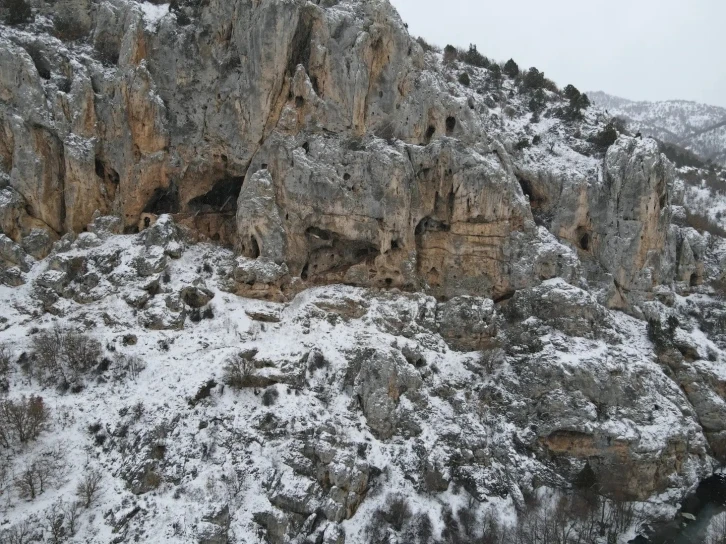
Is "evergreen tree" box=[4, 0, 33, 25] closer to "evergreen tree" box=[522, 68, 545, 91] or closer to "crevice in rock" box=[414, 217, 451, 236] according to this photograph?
"crevice in rock" box=[414, 217, 451, 236]

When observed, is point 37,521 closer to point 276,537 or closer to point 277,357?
point 276,537

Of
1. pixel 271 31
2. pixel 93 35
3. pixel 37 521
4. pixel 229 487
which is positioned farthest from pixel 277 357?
pixel 93 35

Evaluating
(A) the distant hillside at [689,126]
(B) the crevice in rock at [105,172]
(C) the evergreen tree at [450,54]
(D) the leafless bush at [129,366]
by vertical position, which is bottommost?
(D) the leafless bush at [129,366]

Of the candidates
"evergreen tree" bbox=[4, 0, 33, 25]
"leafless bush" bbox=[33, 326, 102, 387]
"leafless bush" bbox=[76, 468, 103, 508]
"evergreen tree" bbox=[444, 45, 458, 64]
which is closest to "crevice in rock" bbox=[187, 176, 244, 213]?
"leafless bush" bbox=[33, 326, 102, 387]

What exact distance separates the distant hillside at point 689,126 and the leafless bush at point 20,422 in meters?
119

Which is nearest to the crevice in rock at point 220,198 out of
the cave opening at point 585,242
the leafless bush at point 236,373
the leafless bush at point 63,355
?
the leafless bush at point 63,355

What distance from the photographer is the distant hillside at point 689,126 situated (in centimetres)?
13488

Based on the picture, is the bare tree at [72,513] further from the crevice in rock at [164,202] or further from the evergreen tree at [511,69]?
the evergreen tree at [511,69]

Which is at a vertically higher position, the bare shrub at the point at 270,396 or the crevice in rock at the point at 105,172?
the crevice in rock at the point at 105,172

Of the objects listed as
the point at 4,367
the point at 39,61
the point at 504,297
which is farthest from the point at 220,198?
the point at 504,297

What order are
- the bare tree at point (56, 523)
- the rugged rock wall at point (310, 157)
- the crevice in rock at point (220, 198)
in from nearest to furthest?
1. the bare tree at point (56, 523)
2. the rugged rock wall at point (310, 157)
3. the crevice in rock at point (220, 198)

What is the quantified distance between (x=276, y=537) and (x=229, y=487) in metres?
3.35

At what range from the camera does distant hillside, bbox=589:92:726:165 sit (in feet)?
443

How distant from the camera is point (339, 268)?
40.3 meters
